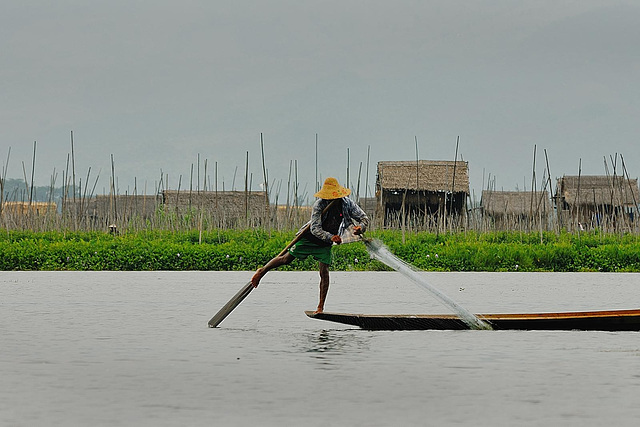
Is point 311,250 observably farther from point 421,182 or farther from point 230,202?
point 230,202

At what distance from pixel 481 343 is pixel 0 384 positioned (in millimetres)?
2964

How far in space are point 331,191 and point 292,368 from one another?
1.98 metres

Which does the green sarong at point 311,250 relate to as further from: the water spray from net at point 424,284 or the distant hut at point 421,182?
the distant hut at point 421,182

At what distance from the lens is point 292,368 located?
15.6ft

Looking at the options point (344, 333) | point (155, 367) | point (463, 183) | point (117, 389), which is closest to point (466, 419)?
point (117, 389)

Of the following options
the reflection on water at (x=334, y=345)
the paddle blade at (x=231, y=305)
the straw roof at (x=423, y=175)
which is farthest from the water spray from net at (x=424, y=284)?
the straw roof at (x=423, y=175)

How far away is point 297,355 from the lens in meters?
5.25

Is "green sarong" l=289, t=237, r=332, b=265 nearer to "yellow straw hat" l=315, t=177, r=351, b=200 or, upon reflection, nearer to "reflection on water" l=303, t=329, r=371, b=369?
"yellow straw hat" l=315, t=177, r=351, b=200

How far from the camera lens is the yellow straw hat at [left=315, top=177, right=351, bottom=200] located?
643cm

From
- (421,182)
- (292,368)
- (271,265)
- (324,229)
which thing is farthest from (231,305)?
(421,182)

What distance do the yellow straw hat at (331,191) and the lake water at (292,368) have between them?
0.97m

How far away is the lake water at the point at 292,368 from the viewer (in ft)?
11.8

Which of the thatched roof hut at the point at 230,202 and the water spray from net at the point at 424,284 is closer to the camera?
the water spray from net at the point at 424,284

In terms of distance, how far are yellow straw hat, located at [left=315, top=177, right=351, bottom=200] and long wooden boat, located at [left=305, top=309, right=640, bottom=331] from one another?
2.76 feet
